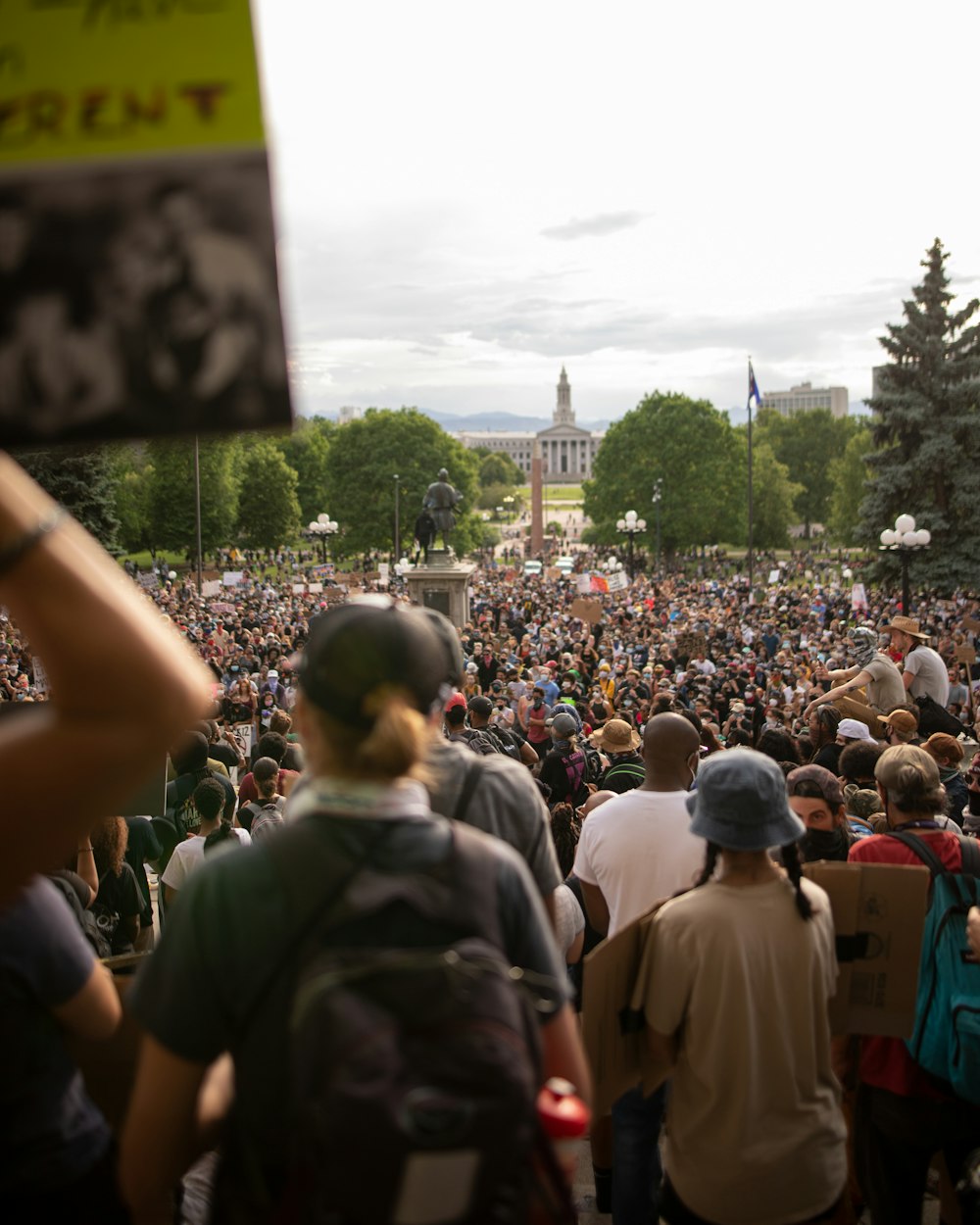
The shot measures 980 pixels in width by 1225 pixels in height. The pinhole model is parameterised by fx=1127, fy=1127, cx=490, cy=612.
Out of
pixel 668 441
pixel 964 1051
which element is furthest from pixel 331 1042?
pixel 668 441

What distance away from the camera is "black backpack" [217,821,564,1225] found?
1614 mm

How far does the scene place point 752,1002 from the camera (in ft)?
9.46

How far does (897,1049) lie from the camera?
11.8 ft

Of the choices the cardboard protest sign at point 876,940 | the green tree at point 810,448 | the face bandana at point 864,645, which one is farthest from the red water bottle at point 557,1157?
the green tree at point 810,448

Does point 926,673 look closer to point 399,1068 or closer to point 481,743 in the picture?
point 481,743

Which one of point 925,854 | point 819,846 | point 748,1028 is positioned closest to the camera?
point 748,1028

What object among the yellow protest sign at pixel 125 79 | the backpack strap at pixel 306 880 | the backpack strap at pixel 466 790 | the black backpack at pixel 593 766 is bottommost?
the black backpack at pixel 593 766

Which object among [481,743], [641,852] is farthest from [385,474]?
[641,852]

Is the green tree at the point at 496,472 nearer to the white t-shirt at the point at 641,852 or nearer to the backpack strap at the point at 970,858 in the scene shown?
the white t-shirt at the point at 641,852

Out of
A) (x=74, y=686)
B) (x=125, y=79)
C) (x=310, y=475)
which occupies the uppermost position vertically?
(x=125, y=79)

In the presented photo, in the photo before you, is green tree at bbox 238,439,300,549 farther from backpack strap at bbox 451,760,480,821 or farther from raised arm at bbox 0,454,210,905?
raised arm at bbox 0,454,210,905

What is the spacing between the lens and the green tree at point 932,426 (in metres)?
33.2

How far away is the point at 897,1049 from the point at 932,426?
33505mm

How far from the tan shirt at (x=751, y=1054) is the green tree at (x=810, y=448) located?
9051 centimetres
